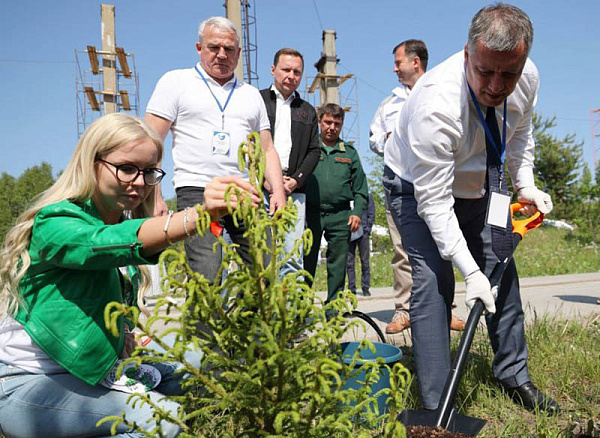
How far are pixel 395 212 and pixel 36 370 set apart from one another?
1.84 m

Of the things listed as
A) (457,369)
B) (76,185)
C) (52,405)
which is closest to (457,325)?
(457,369)

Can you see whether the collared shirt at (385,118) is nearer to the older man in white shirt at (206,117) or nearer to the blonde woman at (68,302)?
the older man in white shirt at (206,117)

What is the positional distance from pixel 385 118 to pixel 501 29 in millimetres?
3139

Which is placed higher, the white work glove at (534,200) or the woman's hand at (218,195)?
the woman's hand at (218,195)

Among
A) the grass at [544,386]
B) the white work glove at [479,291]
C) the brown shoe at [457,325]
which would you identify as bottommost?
the brown shoe at [457,325]

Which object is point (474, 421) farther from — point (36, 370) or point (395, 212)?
point (36, 370)

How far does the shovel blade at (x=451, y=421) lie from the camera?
79.9 inches

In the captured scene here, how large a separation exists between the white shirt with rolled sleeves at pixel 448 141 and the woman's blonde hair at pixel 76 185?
121 cm

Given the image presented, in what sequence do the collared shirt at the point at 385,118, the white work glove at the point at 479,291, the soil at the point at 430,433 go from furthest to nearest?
1. the collared shirt at the point at 385,118
2. the white work glove at the point at 479,291
3. the soil at the point at 430,433

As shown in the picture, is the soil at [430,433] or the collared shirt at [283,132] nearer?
the soil at [430,433]

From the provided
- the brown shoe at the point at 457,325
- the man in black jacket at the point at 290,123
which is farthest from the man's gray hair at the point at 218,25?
the brown shoe at the point at 457,325

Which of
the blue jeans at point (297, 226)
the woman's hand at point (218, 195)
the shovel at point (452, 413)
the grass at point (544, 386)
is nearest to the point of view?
the woman's hand at point (218, 195)

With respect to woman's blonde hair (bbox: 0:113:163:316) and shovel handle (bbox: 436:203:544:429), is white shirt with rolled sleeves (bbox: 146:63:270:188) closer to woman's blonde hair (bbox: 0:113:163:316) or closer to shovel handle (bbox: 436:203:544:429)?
woman's blonde hair (bbox: 0:113:163:316)

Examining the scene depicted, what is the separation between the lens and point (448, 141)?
2369 millimetres
